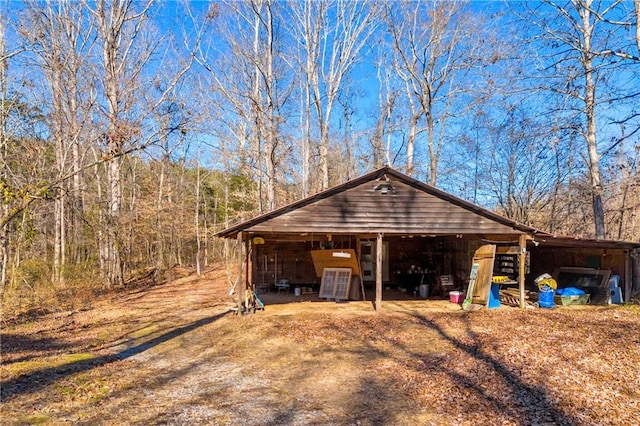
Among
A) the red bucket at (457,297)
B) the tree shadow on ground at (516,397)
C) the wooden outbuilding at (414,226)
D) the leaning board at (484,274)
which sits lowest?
the red bucket at (457,297)

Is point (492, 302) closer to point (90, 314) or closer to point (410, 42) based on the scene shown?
point (90, 314)

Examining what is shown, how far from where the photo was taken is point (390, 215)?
39.6 ft

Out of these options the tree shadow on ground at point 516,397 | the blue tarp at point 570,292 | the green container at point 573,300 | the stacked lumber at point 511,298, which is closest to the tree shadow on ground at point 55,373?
the tree shadow on ground at point 516,397

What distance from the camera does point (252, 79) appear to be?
21781 millimetres

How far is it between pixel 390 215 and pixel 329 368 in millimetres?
5879

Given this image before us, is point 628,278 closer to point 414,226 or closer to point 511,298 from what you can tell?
point 511,298

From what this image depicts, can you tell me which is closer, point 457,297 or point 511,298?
point 511,298

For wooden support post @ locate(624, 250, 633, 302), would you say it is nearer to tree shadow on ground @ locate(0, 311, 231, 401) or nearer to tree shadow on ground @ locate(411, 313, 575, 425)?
tree shadow on ground @ locate(411, 313, 575, 425)

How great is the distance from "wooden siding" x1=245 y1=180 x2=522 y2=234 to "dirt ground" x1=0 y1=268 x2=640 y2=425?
2.34 meters

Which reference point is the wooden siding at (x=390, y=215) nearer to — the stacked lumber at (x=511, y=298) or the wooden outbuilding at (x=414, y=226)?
the wooden outbuilding at (x=414, y=226)

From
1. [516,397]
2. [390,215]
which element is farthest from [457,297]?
[516,397]

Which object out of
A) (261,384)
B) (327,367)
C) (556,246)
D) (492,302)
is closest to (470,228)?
(492,302)

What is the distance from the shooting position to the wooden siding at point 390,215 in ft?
38.8

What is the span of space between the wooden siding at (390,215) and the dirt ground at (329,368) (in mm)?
2340
